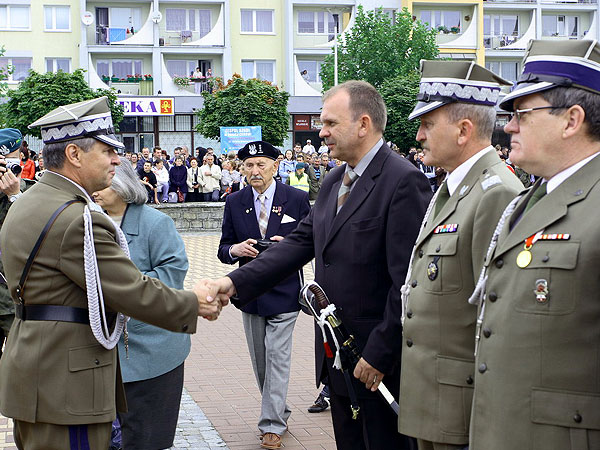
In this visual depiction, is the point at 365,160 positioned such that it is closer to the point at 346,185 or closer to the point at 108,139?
the point at 346,185

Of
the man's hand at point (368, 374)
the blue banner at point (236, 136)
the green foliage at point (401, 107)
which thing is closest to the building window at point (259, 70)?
the green foliage at point (401, 107)

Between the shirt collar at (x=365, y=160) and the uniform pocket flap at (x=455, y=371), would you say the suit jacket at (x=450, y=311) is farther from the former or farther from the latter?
the shirt collar at (x=365, y=160)

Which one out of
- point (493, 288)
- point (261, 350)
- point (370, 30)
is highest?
point (370, 30)

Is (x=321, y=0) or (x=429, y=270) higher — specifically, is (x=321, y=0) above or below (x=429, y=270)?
above

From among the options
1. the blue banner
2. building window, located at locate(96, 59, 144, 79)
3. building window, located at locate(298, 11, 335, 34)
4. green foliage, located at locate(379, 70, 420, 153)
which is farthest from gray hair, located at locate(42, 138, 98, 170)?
building window, located at locate(298, 11, 335, 34)

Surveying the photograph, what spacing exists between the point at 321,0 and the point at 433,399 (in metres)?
48.9

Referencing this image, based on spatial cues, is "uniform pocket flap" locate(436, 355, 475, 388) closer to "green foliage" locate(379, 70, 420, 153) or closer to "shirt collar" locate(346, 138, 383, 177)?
"shirt collar" locate(346, 138, 383, 177)

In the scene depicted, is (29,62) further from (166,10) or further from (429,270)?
(429,270)

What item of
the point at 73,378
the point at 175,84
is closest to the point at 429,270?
the point at 73,378

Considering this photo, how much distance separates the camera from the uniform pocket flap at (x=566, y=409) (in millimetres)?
2746

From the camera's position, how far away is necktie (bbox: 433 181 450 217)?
3912 mm

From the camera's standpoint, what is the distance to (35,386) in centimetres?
381

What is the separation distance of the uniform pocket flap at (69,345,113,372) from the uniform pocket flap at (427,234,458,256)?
1.56 meters

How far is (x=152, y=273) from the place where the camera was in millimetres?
5301
